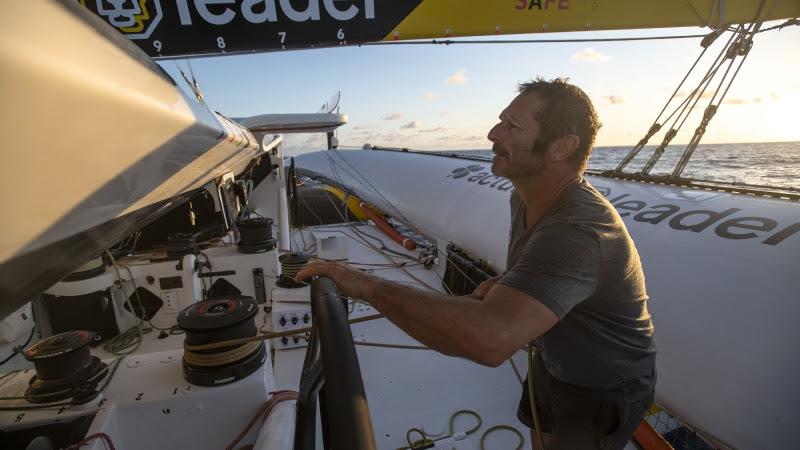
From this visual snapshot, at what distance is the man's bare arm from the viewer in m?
1.16

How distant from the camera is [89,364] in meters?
1.83

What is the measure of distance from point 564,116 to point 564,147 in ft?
0.37

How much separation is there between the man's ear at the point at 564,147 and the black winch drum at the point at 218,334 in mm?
1564

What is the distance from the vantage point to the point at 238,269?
4.45 meters

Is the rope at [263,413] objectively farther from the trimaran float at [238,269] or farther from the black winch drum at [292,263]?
the black winch drum at [292,263]

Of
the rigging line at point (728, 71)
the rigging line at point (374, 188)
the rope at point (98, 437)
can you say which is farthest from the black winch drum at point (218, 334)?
the rigging line at point (374, 188)

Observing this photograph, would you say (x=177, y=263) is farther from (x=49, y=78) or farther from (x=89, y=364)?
(x=49, y=78)

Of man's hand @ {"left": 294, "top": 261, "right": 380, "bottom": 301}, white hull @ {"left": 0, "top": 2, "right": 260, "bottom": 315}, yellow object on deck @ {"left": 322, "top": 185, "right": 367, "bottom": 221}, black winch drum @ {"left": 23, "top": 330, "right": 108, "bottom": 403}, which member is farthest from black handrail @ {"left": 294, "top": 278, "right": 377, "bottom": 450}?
yellow object on deck @ {"left": 322, "top": 185, "right": 367, "bottom": 221}

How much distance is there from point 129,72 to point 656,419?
3.81m

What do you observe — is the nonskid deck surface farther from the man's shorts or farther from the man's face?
the man's face

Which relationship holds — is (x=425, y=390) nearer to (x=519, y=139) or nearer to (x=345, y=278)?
(x=345, y=278)

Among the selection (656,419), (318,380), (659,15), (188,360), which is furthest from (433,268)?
(318,380)

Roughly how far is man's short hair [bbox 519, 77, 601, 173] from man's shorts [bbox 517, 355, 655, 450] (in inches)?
36.2

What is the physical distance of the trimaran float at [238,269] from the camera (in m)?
0.58
